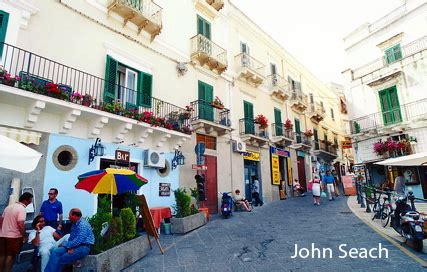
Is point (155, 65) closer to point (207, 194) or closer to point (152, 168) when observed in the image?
point (152, 168)

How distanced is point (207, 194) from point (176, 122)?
3866 mm

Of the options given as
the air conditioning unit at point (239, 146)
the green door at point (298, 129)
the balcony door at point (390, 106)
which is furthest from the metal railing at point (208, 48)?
the balcony door at point (390, 106)

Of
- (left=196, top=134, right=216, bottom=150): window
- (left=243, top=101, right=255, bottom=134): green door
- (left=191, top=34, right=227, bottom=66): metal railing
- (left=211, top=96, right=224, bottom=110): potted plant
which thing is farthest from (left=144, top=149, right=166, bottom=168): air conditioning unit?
(left=243, top=101, right=255, bottom=134): green door

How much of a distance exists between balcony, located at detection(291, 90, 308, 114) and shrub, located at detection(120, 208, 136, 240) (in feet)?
57.8

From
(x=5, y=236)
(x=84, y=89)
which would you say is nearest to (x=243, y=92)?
(x=84, y=89)

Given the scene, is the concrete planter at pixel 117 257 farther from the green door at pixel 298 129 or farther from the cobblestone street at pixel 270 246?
the green door at pixel 298 129

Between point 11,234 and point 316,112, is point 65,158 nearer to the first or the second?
point 11,234

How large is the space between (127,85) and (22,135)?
13.7 feet

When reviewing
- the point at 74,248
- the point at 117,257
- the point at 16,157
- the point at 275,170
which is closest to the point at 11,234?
the point at 74,248

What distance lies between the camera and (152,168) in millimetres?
10344

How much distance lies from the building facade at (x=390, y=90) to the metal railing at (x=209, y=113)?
10.4m

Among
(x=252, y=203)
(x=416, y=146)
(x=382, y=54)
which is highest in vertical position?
(x=382, y=54)

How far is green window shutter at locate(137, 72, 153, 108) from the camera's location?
33.7 ft

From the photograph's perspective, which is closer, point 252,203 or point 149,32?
point 149,32
